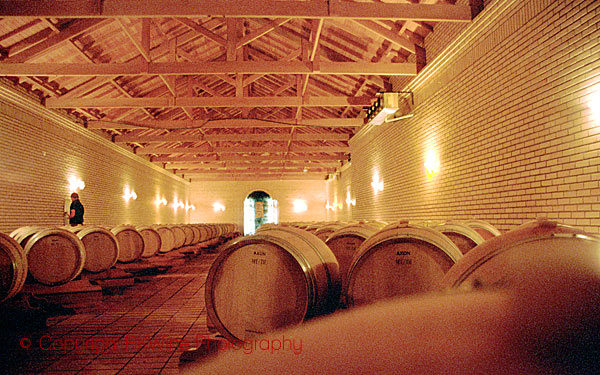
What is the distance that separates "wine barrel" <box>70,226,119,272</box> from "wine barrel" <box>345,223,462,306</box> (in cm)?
562

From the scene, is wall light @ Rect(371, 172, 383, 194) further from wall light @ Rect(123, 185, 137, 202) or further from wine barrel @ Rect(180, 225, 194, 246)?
wall light @ Rect(123, 185, 137, 202)

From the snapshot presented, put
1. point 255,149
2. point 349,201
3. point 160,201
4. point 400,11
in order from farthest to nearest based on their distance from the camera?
point 160,201, point 255,149, point 349,201, point 400,11

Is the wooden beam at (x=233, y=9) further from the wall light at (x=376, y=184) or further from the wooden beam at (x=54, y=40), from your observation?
the wall light at (x=376, y=184)

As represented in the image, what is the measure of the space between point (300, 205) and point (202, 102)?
54.0 feet

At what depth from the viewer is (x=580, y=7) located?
3604mm

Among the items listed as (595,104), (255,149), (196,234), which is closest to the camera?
(595,104)

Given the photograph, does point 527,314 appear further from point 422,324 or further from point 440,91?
point 440,91

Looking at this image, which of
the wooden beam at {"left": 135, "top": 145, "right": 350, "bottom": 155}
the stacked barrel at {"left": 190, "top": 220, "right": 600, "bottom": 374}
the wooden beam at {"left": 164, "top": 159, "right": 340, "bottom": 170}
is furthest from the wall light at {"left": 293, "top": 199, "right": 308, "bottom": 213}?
the stacked barrel at {"left": 190, "top": 220, "right": 600, "bottom": 374}

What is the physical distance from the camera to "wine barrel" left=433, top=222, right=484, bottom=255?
9.54 feet

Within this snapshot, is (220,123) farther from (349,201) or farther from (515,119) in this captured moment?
(515,119)

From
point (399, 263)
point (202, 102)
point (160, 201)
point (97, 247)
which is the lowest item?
point (97, 247)

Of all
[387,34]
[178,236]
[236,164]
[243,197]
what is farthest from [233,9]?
[243,197]

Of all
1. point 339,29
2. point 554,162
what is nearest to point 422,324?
point 554,162

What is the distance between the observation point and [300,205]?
85.1 feet
